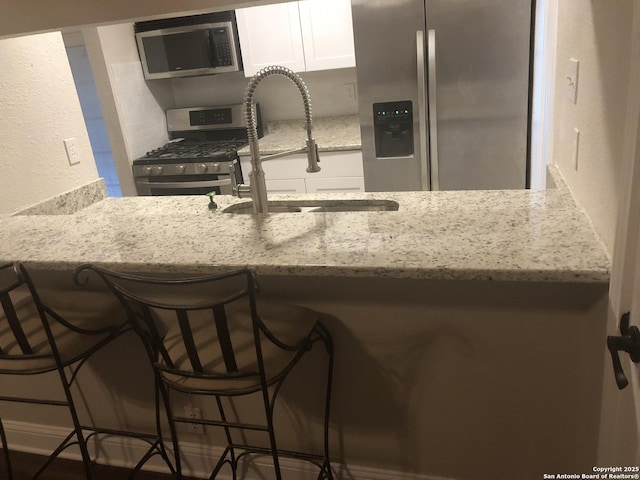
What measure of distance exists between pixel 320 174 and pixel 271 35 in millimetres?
1031

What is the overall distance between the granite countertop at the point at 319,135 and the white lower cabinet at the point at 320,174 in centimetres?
6

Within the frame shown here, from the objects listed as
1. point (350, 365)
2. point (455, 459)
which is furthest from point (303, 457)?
point (455, 459)

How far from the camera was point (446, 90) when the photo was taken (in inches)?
104

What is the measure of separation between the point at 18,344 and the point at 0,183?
907 mm

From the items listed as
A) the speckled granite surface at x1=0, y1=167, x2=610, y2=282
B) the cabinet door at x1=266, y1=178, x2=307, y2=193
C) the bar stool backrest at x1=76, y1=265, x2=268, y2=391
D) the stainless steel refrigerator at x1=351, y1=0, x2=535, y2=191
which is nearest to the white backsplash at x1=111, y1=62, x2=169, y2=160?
the cabinet door at x1=266, y1=178, x2=307, y2=193

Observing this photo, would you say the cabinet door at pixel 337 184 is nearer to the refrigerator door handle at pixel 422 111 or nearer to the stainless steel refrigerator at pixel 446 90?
the stainless steel refrigerator at pixel 446 90

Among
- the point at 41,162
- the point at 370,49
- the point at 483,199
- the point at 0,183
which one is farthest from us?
the point at 370,49

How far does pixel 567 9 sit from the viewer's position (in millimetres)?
1520

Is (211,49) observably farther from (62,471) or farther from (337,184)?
(62,471)

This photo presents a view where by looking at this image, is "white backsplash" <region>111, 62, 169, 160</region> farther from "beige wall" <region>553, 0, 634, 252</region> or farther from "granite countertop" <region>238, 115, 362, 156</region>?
"beige wall" <region>553, 0, 634, 252</region>

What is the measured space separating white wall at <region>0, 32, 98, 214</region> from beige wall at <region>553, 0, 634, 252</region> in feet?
6.98

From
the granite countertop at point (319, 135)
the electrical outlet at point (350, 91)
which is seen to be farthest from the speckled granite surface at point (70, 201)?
the electrical outlet at point (350, 91)

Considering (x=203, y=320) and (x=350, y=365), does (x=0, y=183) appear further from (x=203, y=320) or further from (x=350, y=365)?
(x=350, y=365)

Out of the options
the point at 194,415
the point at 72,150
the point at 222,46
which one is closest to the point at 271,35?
the point at 222,46
